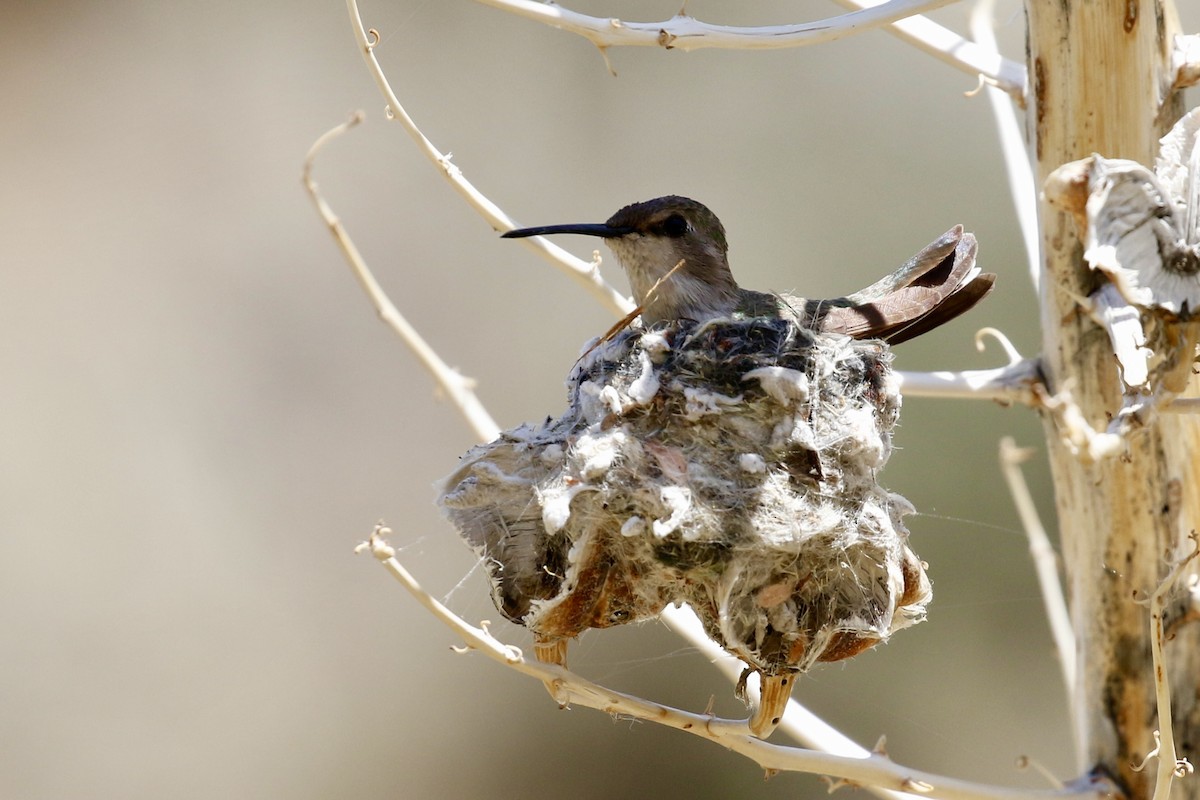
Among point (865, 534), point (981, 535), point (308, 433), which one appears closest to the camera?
point (865, 534)

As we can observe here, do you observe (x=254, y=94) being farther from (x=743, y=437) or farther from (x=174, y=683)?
(x=743, y=437)

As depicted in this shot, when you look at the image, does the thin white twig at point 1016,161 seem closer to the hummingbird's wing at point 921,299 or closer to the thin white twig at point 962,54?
the thin white twig at point 962,54

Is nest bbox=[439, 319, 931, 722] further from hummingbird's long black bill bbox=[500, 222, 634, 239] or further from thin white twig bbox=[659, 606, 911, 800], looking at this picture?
hummingbird's long black bill bbox=[500, 222, 634, 239]

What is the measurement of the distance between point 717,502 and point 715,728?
0.46 meters

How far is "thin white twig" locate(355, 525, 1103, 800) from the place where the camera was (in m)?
2.45

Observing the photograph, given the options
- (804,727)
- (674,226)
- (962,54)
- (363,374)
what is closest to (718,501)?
(804,727)

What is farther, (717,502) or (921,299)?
(921,299)

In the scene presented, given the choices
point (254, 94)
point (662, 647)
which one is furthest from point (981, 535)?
point (254, 94)

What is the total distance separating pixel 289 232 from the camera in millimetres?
10375

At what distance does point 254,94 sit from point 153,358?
2.65 m

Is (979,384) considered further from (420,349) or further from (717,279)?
(420,349)

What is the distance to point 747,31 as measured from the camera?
255 centimetres

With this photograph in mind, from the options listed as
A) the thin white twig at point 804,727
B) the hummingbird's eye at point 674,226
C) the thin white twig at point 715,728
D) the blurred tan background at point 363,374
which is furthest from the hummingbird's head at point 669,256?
the blurred tan background at point 363,374

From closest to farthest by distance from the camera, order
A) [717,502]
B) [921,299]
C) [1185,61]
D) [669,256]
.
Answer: [717,502] → [1185,61] → [921,299] → [669,256]
